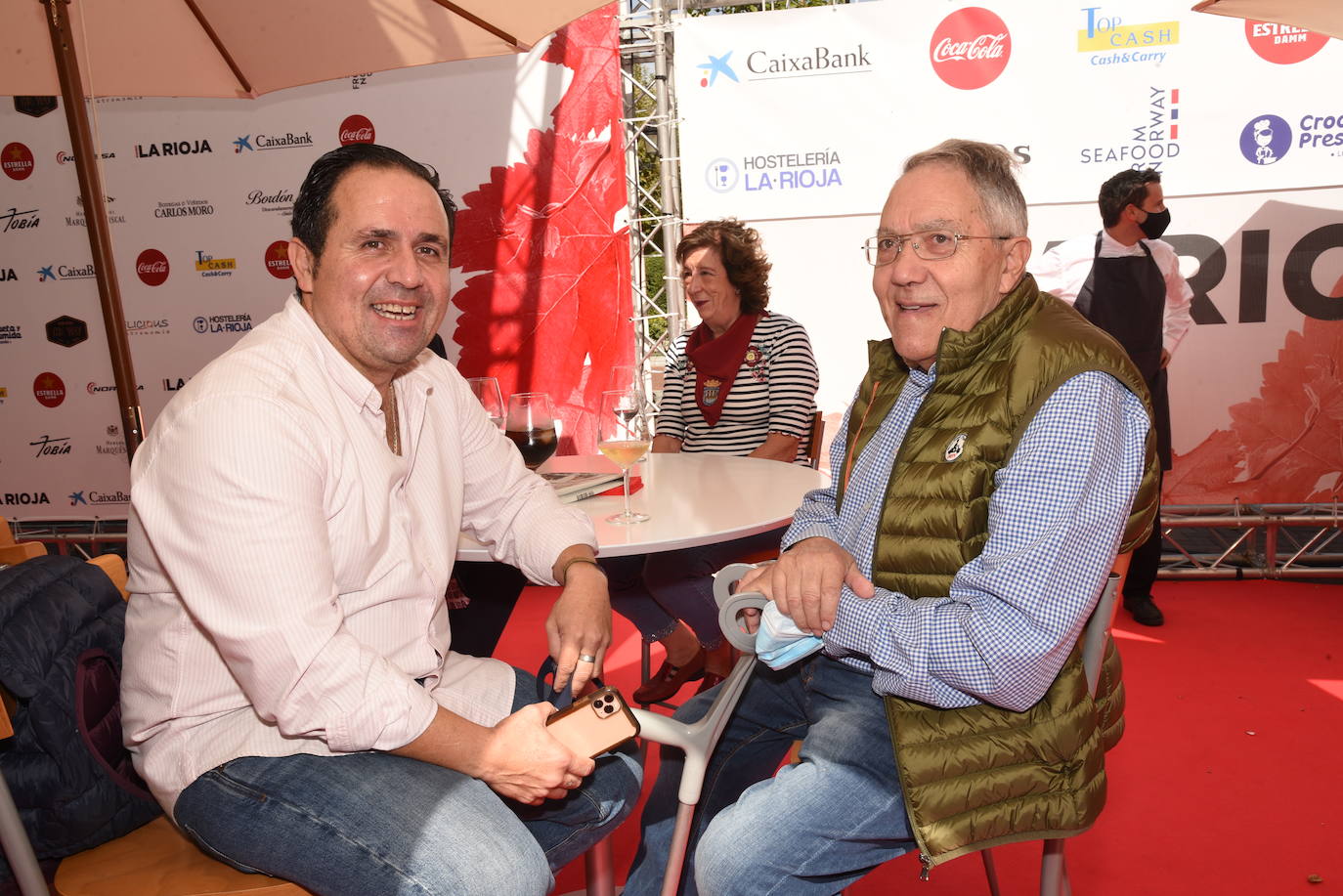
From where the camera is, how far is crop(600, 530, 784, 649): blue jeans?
2.97 meters

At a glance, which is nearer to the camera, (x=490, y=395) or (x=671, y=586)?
(x=490, y=395)

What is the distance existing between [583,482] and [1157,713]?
7.41ft

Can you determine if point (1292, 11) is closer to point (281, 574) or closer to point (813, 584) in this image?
point (813, 584)

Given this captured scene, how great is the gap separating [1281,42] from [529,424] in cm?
417

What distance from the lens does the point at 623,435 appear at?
214 cm

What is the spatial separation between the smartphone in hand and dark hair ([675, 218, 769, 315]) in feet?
8.38

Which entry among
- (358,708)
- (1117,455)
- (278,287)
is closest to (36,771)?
(358,708)

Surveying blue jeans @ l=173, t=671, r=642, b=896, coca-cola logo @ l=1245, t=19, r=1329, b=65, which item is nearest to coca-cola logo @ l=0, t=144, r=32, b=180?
blue jeans @ l=173, t=671, r=642, b=896

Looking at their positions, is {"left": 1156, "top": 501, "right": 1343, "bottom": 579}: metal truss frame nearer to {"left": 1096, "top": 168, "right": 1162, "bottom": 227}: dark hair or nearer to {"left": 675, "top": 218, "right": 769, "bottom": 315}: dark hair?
{"left": 1096, "top": 168, "right": 1162, "bottom": 227}: dark hair

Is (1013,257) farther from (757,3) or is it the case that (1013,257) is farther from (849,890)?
(757,3)

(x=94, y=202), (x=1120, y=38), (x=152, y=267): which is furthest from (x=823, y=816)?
(x=152, y=267)

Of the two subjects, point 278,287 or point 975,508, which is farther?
point 278,287

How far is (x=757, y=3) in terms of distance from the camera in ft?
15.7

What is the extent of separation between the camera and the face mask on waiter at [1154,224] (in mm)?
4137
